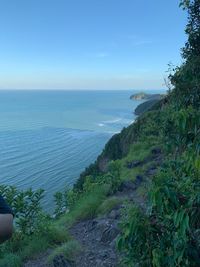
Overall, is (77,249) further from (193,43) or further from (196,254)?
(193,43)

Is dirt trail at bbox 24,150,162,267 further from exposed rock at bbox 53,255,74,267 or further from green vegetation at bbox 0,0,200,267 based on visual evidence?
green vegetation at bbox 0,0,200,267

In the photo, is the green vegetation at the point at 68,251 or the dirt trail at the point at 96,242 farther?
the green vegetation at the point at 68,251

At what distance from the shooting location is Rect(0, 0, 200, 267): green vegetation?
8.99 ft

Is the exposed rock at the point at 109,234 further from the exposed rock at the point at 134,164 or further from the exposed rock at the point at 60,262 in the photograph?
the exposed rock at the point at 134,164

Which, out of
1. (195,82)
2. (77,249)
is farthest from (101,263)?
(195,82)

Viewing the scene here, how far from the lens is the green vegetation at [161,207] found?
274 centimetres

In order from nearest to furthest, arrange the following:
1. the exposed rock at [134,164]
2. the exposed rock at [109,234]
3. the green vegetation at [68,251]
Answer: the green vegetation at [68,251] < the exposed rock at [109,234] < the exposed rock at [134,164]

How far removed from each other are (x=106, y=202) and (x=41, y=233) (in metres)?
2.43

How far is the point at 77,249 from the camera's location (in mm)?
6605

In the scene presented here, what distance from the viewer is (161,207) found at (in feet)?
8.47

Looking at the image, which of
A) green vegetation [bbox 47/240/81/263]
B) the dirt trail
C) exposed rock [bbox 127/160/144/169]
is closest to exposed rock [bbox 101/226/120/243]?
the dirt trail

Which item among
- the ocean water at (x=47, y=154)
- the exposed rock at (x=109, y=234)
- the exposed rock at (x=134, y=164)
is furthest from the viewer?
the ocean water at (x=47, y=154)

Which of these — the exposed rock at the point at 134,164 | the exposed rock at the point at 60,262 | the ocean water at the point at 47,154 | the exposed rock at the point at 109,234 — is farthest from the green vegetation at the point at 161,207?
the ocean water at the point at 47,154

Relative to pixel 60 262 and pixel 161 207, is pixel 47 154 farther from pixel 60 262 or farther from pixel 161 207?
pixel 161 207
